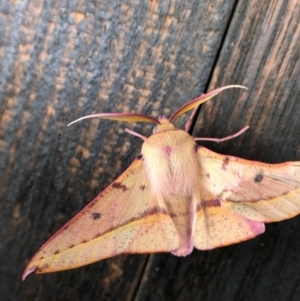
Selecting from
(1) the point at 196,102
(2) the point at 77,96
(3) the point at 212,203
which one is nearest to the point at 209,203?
(3) the point at 212,203

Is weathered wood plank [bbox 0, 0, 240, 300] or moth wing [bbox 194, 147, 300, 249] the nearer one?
moth wing [bbox 194, 147, 300, 249]

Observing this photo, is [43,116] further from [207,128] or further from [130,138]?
[207,128]

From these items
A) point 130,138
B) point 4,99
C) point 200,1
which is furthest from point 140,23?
point 4,99

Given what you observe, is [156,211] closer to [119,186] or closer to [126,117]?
[119,186]

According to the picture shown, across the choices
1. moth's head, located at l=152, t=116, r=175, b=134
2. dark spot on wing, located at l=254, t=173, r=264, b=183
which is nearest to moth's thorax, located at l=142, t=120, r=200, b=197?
moth's head, located at l=152, t=116, r=175, b=134

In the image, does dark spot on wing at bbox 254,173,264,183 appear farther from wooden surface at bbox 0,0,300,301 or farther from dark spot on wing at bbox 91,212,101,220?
dark spot on wing at bbox 91,212,101,220

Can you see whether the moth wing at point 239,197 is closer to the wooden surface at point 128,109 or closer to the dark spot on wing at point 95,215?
the wooden surface at point 128,109
